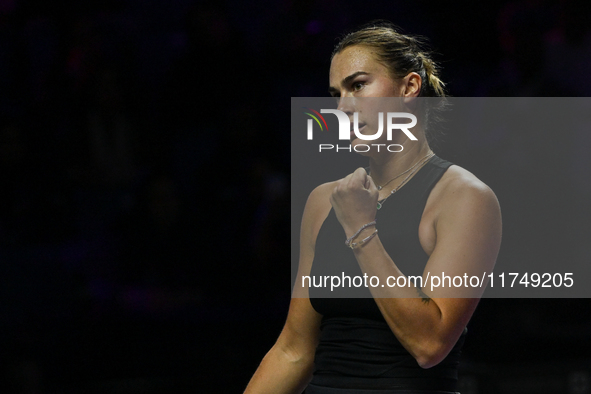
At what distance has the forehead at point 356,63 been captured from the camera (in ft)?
3.72

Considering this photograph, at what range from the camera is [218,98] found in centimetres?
224

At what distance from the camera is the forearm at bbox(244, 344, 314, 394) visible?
117 centimetres

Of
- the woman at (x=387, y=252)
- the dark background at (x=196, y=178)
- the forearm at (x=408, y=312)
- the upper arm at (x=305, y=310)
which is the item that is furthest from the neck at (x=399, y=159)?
the dark background at (x=196, y=178)

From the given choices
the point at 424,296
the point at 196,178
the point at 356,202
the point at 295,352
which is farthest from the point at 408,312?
the point at 196,178

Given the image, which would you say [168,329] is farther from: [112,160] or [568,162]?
[568,162]

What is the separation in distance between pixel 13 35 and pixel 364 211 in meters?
1.96

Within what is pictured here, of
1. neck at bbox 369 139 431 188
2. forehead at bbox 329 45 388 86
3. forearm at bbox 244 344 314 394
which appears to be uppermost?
forehead at bbox 329 45 388 86

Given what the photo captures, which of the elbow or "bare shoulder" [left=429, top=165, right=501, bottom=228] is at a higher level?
"bare shoulder" [left=429, top=165, right=501, bottom=228]

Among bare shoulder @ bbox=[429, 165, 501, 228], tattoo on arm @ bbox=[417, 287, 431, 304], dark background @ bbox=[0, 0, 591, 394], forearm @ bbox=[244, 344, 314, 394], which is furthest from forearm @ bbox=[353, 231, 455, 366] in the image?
dark background @ bbox=[0, 0, 591, 394]

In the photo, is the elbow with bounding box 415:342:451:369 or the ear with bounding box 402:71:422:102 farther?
the ear with bounding box 402:71:422:102

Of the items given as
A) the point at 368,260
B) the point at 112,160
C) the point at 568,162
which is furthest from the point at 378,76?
the point at 112,160

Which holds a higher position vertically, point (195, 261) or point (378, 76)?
point (378, 76)

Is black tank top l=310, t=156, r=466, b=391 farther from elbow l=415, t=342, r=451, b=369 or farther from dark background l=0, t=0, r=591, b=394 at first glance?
dark background l=0, t=0, r=591, b=394

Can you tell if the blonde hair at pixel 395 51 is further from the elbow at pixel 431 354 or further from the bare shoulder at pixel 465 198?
the elbow at pixel 431 354
